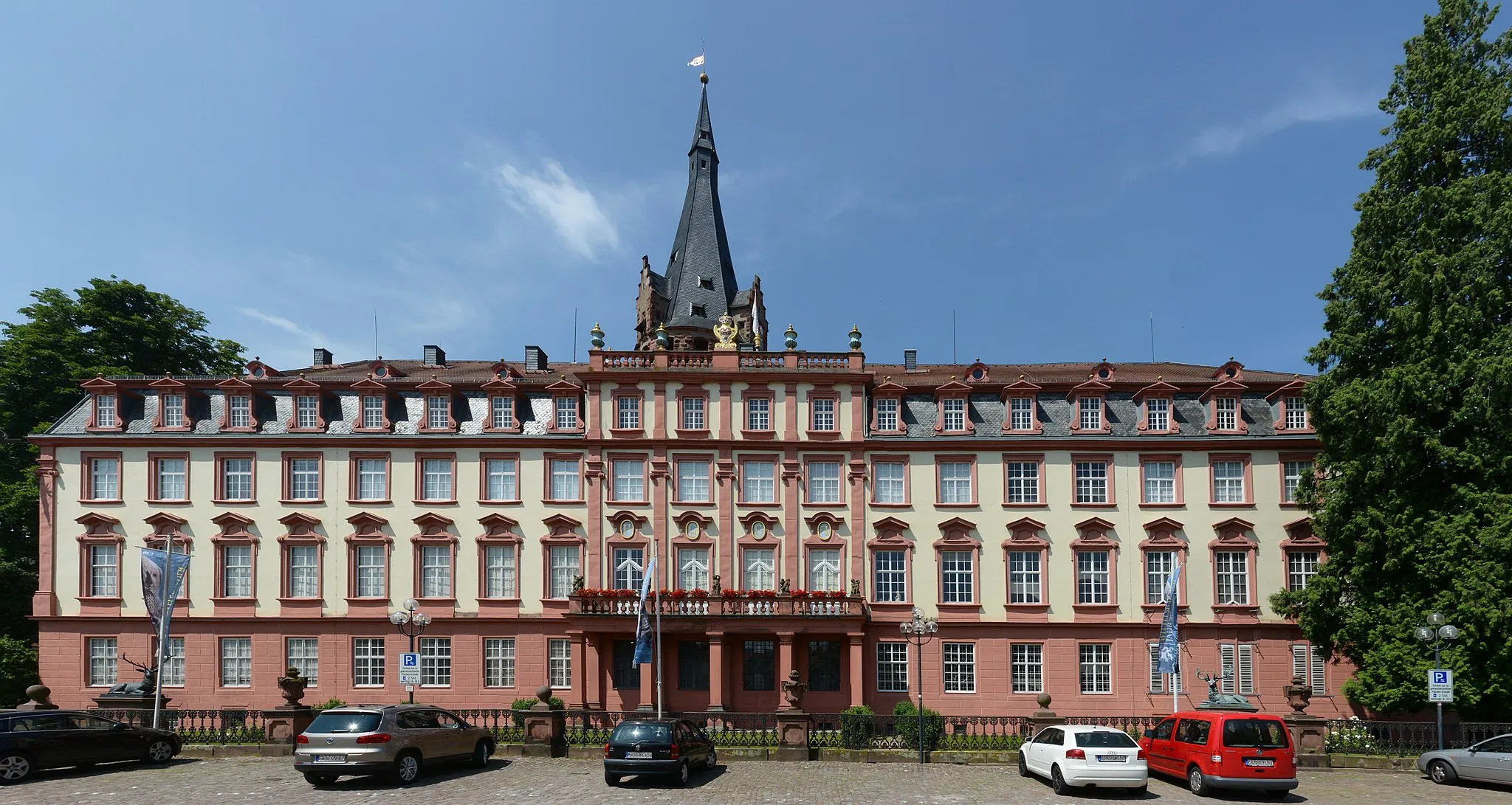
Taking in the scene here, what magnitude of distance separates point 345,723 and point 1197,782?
60.8 ft

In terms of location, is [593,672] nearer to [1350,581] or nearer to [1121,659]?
[1121,659]

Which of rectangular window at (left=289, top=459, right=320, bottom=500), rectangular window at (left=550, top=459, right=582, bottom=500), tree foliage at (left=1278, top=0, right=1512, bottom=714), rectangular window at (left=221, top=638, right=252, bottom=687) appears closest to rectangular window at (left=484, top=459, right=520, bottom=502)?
rectangular window at (left=550, top=459, right=582, bottom=500)

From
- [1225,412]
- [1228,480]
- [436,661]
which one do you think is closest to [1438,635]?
[1228,480]

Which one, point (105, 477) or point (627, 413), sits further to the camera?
point (627, 413)

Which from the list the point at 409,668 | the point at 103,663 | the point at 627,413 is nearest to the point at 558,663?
the point at 627,413

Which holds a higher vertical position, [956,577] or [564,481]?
[564,481]

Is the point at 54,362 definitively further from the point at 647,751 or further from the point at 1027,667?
the point at 1027,667

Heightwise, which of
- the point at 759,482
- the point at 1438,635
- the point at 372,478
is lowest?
the point at 1438,635

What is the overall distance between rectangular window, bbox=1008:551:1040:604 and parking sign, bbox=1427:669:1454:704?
47.1ft

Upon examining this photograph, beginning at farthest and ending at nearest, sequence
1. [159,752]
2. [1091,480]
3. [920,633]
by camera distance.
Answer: [1091,480]
[920,633]
[159,752]

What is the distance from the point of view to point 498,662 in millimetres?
36875

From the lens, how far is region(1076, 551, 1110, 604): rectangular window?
121ft

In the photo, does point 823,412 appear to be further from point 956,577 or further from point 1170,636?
point 1170,636

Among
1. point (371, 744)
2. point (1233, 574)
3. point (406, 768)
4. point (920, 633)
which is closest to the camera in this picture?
point (371, 744)
